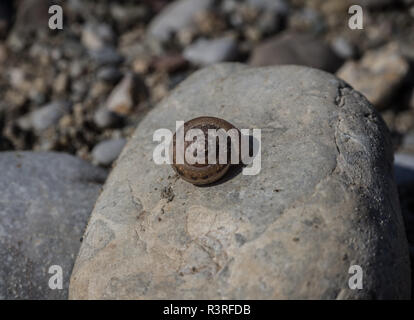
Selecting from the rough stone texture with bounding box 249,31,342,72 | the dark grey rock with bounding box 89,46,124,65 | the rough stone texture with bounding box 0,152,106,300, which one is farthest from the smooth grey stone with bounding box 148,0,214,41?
the rough stone texture with bounding box 0,152,106,300

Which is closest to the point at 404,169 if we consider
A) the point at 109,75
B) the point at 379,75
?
the point at 379,75

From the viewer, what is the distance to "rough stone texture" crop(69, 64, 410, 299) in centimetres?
244

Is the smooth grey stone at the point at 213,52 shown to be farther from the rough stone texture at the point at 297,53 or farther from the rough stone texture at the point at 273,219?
the rough stone texture at the point at 273,219

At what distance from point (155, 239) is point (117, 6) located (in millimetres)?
5148

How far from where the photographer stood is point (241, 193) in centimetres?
275

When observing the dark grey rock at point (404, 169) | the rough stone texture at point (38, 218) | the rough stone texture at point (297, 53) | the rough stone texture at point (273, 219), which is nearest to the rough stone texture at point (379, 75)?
the rough stone texture at point (297, 53)

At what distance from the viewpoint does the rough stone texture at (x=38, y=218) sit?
3.21 metres

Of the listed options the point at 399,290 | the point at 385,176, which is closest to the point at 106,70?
the point at 385,176

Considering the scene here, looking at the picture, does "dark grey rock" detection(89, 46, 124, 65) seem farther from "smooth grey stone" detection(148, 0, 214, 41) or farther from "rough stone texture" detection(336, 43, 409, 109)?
"rough stone texture" detection(336, 43, 409, 109)

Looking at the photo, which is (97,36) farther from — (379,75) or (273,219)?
(273,219)

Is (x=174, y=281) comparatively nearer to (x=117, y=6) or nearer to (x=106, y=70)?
(x=106, y=70)

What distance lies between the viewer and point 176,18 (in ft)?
21.5

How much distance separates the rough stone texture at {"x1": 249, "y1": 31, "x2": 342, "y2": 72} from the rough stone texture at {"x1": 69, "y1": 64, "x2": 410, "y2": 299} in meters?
2.29

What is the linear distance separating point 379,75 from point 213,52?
2.14m
